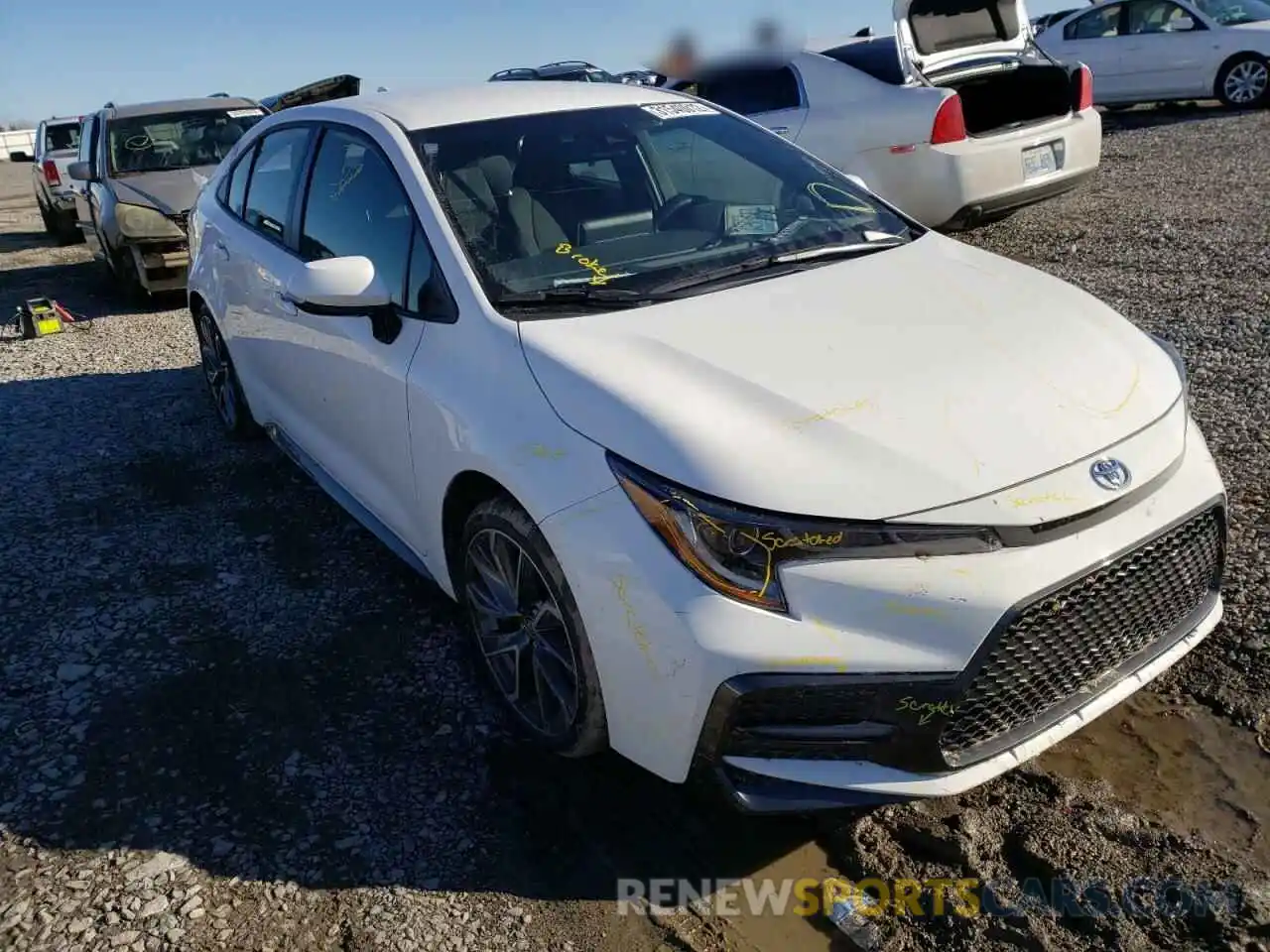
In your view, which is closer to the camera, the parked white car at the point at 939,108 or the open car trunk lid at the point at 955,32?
the parked white car at the point at 939,108

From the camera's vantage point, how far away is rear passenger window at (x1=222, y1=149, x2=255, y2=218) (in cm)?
481

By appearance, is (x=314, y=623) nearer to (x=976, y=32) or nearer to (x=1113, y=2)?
(x=976, y=32)

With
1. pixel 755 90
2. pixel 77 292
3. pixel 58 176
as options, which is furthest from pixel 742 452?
pixel 58 176

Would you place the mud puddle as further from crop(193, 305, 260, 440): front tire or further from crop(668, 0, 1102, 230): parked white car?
crop(668, 0, 1102, 230): parked white car

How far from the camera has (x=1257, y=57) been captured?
13.9m

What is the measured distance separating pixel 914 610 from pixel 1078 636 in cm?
45

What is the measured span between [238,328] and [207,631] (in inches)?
65.5

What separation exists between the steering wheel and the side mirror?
885mm

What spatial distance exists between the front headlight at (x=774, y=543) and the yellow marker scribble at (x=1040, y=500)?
85 mm

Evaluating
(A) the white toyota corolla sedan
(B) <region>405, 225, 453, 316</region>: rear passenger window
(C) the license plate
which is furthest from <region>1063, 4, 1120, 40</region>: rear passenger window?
(B) <region>405, 225, 453, 316</region>: rear passenger window

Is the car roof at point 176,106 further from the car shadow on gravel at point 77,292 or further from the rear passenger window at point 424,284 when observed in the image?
the rear passenger window at point 424,284

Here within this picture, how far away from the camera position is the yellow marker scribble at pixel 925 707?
212cm

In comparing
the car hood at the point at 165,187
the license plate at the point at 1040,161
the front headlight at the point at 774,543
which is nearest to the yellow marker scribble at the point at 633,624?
the front headlight at the point at 774,543

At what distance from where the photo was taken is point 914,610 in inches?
83.0
